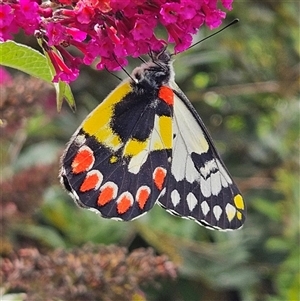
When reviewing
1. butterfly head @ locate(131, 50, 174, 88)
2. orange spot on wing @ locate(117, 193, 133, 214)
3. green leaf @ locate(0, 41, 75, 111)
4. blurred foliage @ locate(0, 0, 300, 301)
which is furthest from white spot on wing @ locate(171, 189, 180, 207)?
blurred foliage @ locate(0, 0, 300, 301)

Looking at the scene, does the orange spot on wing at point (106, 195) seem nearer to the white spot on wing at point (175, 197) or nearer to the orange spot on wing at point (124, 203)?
the orange spot on wing at point (124, 203)

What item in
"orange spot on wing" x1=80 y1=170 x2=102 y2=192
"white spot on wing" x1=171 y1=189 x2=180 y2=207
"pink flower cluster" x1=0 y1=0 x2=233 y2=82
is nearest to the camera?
"pink flower cluster" x1=0 y1=0 x2=233 y2=82

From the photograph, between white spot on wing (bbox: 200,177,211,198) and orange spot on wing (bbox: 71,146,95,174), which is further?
white spot on wing (bbox: 200,177,211,198)

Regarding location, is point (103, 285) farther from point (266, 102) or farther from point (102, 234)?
point (266, 102)

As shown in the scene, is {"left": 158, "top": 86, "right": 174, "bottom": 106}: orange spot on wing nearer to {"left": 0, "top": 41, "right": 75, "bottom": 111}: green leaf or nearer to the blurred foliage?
{"left": 0, "top": 41, "right": 75, "bottom": 111}: green leaf

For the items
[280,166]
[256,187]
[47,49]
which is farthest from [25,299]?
[280,166]

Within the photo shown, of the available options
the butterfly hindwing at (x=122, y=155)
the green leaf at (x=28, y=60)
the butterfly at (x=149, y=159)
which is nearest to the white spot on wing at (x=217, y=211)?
the butterfly at (x=149, y=159)
